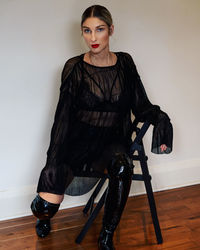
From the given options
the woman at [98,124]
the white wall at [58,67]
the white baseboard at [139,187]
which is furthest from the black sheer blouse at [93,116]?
the white baseboard at [139,187]

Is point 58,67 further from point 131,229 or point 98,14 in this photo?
point 131,229

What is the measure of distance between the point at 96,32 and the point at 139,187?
1.44 metres

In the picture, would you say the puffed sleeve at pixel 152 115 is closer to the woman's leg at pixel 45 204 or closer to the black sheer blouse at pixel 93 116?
the black sheer blouse at pixel 93 116

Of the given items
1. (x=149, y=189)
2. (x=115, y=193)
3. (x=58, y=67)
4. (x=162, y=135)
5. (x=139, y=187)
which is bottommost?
(x=139, y=187)

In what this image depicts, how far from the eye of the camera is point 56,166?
77.5 inches

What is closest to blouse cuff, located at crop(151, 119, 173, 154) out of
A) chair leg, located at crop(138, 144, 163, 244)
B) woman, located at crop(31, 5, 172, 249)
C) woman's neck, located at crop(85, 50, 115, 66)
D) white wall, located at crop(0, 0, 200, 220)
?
woman, located at crop(31, 5, 172, 249)

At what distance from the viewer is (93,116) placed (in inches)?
83.8

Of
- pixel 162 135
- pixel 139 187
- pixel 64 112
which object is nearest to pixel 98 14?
pixel 64 112

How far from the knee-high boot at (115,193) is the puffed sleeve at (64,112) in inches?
13.3

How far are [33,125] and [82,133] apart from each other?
1.74ft

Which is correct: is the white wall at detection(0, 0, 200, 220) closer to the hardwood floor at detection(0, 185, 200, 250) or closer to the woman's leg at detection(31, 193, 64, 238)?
the hardwood floor at detection(0, 185, 200, 250)

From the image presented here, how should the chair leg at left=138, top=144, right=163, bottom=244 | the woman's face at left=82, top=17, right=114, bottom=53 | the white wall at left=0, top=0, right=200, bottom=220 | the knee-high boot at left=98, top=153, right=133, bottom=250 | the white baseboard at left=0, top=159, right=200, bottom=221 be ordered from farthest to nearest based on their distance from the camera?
the white baseboard at left=0, top=159, right=200, bottom=221
the white wall at left=0, top=0, right=200, bottom=220
the chair leg at left=138, top=144, right=163, bottom=244
the woman's face at left=82, top=17, right=114, bottom=53
the knee-high boot at left=98, top=153, right=133, bottom=250

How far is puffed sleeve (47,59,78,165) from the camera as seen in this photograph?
6.61 ft

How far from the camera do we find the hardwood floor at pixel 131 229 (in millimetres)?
2107
